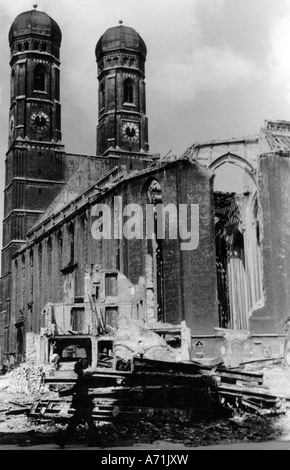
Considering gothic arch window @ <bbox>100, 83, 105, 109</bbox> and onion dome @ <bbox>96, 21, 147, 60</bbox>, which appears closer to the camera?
onion dome @ <bbox>96, 21, 147, 60</bbox>

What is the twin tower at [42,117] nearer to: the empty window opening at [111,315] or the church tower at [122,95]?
the church tower at [122,95]

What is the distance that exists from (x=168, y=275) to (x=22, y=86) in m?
34.2

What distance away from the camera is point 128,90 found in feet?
220

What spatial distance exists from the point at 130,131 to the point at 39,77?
10391 mm

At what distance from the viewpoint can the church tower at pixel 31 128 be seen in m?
61.8

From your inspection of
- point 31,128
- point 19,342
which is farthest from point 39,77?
point 19,342

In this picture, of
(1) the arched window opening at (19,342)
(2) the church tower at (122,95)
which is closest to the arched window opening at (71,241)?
(1) the arched window opening at (19,342)

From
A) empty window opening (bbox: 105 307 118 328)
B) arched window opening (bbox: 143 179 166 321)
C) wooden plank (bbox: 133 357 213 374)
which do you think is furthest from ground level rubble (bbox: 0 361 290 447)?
empty window opening (bbox: 105 307 118 328)

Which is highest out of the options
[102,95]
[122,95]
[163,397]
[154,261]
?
[102,95]

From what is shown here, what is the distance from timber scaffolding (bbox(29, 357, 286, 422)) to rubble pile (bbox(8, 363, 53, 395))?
7.05 meters

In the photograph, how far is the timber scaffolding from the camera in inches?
611

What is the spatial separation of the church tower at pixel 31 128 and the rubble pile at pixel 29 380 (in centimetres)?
3559

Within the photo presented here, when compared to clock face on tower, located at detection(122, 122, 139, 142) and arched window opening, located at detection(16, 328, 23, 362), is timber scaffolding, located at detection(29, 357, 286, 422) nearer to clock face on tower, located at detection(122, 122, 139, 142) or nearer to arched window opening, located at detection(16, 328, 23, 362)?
arched window opening, located at detection(16, 328, 23, 362)

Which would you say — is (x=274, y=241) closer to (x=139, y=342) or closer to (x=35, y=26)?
(x=139, y=342)
